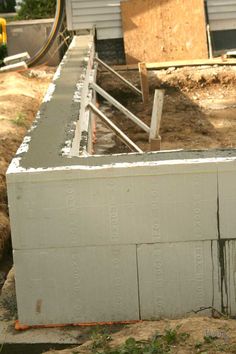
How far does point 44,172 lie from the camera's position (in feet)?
17.1

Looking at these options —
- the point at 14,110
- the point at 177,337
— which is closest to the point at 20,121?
the point at 14,110

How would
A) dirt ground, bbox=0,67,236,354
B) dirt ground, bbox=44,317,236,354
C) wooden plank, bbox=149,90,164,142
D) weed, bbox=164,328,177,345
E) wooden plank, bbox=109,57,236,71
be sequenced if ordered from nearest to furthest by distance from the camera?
dirt ground, bbox=44,317,236,354
weed, bbox=164,328,177,345
dirt ground, bbox=0,67,236,354
wooden plank, bbox=149,90,164,142
wooden plank, bbox=109,57,236,71

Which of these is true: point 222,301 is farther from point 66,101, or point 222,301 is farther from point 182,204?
point 66,101

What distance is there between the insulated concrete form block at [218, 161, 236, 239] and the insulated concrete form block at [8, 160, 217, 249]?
1.9 inches

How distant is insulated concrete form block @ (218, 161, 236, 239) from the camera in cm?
515

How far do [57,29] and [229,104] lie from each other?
5.49m

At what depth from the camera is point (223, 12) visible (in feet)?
54.4

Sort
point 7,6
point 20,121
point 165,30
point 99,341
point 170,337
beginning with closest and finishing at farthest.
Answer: point 170,337, point 99,341, point 20,121, point 165,30, point 7,6

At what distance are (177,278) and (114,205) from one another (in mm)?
714

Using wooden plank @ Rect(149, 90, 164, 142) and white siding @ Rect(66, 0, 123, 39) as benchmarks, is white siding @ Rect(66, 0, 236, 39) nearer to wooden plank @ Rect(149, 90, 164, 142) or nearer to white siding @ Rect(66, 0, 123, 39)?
white siding @ Rect(66, 0, 123, 39)

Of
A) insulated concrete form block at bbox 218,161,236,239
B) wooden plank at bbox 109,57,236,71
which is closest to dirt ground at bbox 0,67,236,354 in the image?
wooden plank at bbox 109,57,236,71

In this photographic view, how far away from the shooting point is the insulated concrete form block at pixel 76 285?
536cm

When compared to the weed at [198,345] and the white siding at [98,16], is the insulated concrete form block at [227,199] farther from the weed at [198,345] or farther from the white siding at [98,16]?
the white siding at [98,16]

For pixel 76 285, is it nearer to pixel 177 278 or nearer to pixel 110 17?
pixel 177 278
